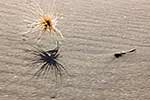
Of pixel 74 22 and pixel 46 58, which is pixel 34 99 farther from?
pixel 74 22

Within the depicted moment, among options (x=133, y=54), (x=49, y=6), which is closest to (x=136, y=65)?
(x=133, y=54)

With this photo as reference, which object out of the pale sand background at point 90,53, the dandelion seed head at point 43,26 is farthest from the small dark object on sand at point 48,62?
the dandelion seed head at point 43,26

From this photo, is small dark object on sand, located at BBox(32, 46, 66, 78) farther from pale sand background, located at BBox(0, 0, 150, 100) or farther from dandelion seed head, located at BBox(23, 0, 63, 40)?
dandelion seed head, located at BBox(23, 0, 63, 40)

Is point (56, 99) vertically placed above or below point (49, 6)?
below

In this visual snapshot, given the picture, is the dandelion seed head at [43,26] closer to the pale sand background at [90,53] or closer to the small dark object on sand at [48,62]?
the pale sand background at [90,53]

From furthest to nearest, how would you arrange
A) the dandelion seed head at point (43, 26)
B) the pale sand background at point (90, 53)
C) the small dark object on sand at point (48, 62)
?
1. the dandelion seed head at point (43, 26)
2. the small dark object on sand at point (48, 62)
3. the pale sand background at point (90, 53)

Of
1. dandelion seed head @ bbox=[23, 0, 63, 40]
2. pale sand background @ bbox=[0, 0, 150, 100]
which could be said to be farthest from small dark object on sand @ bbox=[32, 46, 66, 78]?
dandelion seed head @ bbox=[23, 0, 63, 40]
